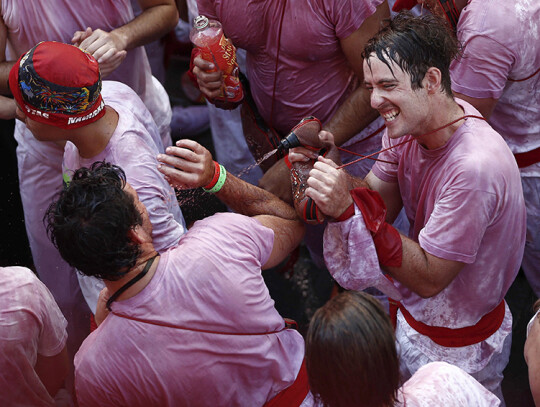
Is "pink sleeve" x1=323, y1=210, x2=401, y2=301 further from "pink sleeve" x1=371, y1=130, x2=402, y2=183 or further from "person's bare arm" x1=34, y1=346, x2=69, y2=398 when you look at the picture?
"person's bare arm" x1=34, y1=346, x2=69, y2=398

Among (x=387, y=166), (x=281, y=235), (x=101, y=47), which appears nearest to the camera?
(x=281, y=235)

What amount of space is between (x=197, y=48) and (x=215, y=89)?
0.22 metres

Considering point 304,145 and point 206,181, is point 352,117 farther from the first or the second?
point 206,181

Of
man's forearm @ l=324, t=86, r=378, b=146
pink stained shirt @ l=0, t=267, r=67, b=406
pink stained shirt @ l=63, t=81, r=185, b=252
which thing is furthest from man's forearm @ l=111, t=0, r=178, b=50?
pink stained shirt @ l=0, t=267, r=67, b=406

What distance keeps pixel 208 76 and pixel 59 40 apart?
0.79 m

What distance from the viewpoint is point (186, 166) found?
2467mm

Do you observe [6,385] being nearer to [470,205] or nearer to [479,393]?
[479,393]

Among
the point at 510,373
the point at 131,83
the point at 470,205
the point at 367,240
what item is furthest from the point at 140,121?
the point at 510,373

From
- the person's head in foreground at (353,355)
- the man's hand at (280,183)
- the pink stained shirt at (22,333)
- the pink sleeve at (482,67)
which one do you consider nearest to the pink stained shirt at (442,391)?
the person's head in foreground at (353,355)

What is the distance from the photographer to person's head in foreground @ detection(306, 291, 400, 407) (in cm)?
167

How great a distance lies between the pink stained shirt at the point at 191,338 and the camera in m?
2.02

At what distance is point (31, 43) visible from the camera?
3.28 m

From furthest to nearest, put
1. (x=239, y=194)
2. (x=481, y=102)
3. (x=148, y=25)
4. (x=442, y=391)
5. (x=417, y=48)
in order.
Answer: (x=148, y=25)
(x=481, y=102)
(x=239, y=194)
(x=417, y=48)
(x=442, y=391)

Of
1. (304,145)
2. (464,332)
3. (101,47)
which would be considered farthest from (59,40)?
(464,332)
